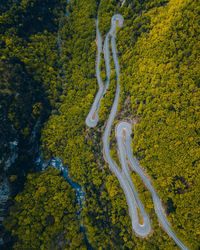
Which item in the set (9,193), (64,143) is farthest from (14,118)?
(9,193)

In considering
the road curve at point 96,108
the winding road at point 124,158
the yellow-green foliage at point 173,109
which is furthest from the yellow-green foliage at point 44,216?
the yellow-green foliage at point 173,109

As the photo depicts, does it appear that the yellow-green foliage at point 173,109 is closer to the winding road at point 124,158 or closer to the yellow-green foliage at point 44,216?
the winding road at point 124,158

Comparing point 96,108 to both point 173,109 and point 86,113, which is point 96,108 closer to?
point 86,113

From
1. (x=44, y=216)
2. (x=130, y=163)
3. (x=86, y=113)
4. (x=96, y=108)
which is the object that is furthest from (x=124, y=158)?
(x=44, y=216)

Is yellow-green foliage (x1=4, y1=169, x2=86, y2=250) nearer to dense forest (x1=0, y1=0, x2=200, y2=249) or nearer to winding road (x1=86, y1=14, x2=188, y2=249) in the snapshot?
dense forest (x1=0, y1=0, x2=200, y2=249)

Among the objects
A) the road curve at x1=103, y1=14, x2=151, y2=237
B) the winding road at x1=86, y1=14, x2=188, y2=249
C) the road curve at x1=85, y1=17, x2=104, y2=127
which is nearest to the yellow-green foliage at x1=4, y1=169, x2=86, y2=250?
the road curve at x1=103, y1=14, x2=151, y2=237

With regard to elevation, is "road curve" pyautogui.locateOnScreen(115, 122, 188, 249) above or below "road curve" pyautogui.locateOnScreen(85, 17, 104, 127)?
below
